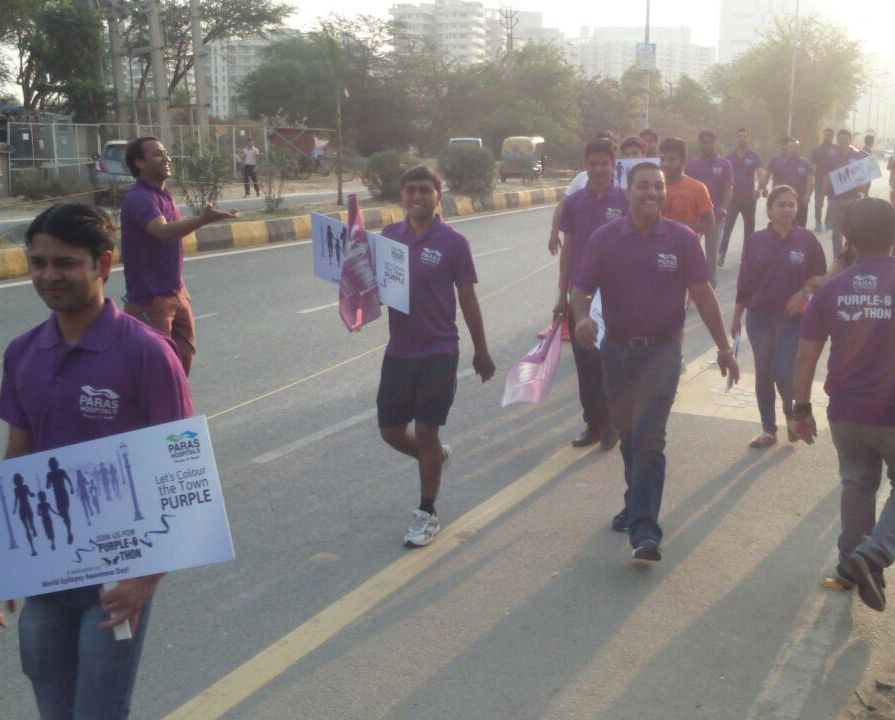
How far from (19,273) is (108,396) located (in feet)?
41.7

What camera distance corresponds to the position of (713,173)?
11828mm

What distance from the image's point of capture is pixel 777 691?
12.0 ft

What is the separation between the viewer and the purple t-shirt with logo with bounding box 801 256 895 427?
4109mm

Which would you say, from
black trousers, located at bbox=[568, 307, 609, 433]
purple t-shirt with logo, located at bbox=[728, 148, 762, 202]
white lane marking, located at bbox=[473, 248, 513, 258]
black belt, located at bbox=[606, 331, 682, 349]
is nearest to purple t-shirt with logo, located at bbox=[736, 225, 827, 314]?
black trousers, located at bbox=[568, 307, 609, 433]

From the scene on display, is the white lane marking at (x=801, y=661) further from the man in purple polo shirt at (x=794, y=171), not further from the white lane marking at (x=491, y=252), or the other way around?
the white lane marking at (x=491, y=252)

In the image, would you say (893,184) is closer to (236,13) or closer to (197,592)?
(197,592)

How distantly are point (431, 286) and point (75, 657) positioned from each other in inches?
104

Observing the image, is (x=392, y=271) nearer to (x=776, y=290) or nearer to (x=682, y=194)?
(x=776, y=290)

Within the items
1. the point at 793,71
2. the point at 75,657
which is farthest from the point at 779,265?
the point at 793,71

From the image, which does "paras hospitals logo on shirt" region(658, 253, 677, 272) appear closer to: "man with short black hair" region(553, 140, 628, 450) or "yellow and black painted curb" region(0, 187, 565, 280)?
"man with short black hair" region(553, 140, 628, 450)

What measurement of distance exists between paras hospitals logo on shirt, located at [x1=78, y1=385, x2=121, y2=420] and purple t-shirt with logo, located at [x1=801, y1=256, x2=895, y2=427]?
9.21ft

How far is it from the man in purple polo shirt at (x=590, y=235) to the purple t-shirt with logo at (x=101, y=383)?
13.3ft

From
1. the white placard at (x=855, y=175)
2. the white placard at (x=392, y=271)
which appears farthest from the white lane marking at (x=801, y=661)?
the white placard at (x=855, y=175)

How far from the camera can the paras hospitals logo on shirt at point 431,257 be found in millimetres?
4945
